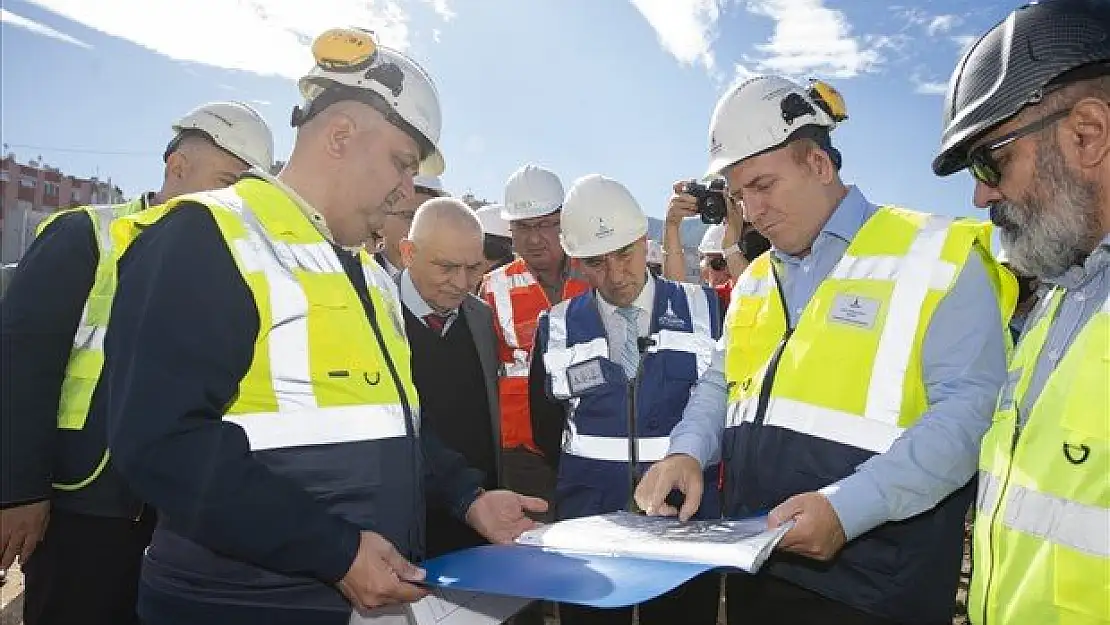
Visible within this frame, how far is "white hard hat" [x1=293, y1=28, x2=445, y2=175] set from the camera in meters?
2.08

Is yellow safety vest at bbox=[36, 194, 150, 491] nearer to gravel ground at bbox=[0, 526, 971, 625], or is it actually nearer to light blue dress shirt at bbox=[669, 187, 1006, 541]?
light blue dress shirt at bbox=[669, 187, 1006, 541]

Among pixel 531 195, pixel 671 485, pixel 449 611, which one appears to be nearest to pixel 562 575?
pixel 449 611

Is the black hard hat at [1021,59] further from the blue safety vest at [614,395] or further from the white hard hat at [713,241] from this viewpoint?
the white hard hat at [713,241]

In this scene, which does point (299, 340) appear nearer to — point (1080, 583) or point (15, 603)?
point (1080, 583)

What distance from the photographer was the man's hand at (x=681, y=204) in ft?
15.5

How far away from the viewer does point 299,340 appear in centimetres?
174

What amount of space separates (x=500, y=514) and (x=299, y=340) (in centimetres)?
95

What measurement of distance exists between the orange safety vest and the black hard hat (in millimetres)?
2880

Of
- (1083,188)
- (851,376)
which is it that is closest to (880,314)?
(851,376)

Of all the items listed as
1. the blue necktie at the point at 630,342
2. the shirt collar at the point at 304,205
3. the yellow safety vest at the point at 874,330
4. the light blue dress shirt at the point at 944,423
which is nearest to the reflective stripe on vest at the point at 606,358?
the blue necktie at the point at 630,342

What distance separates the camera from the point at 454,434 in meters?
3.72

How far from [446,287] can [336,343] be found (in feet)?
6.47

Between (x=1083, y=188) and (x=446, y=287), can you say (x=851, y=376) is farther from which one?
(x=446, y=287)

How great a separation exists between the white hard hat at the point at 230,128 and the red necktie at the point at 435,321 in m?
1.15
